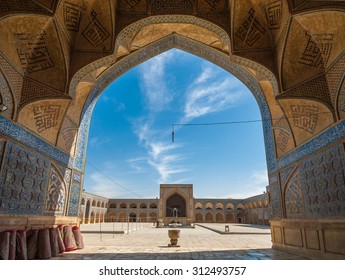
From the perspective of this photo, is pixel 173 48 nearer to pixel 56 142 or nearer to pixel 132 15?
pixel 132 15

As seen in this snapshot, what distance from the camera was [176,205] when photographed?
32219 mm

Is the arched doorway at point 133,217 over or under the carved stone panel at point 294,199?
under

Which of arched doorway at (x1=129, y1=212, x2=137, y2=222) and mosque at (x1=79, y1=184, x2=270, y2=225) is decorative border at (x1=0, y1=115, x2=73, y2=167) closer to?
mosque at (x1=79, y1=184, x2=270, y2=225)

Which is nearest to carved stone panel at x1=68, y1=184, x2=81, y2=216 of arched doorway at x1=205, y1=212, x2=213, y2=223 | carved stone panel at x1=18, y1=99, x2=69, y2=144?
carved stone panel at x1=18, y1=99, x2=69, y2=144

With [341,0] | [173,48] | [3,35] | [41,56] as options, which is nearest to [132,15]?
[173,48]

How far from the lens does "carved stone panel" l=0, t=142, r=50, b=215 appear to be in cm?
461

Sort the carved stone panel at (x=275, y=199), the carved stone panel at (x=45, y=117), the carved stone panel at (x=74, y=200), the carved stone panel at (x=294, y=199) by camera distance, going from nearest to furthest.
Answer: the carved stone panel at (x=45, y=117) → the carved stone panel at (x=294, y=199) → the carved stone panel at (x=275, y=199) → the carved stone panel at (x=74, y=200)

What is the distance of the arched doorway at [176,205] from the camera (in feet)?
104

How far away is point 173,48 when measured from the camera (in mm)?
8320

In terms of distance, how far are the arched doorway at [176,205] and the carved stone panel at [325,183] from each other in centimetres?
2698

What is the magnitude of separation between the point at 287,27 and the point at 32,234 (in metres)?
7.36

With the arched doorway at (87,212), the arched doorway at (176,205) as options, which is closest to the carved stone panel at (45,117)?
the arched doorway at (87,212)

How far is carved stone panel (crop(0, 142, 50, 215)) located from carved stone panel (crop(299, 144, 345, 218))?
6.24 m

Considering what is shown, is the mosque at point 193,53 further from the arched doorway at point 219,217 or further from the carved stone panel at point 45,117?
the arched doorway at point 219,217
